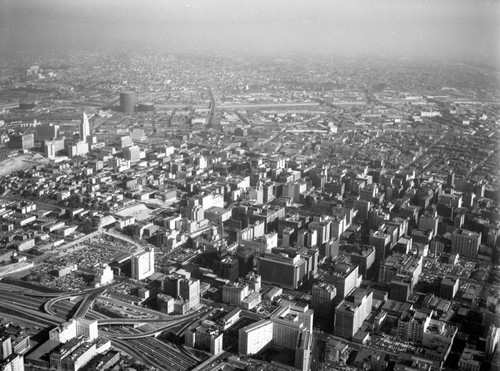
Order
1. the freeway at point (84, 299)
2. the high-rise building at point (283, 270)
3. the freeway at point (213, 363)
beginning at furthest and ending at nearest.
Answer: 1. the high-rise building at point (283, 270)
2. the freeway at point (84, 299)
3. the freeway at point (213, 363)

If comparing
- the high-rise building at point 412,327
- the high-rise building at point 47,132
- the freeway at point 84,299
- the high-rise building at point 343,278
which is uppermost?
the high-rise building at point 47,132

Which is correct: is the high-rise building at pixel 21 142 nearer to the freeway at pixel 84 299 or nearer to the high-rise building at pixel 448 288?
the freeway at pixel 84 299

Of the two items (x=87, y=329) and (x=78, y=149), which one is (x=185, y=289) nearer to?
(x=87, y=329)

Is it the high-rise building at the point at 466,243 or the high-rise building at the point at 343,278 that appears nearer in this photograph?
the high-rise building at the point at 343,278

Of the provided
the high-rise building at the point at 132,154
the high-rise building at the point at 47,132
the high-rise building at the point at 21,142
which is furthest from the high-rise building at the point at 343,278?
the high-rise building at the point at 47,132

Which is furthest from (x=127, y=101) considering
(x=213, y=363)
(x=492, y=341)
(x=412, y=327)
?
(x=492, y=341)

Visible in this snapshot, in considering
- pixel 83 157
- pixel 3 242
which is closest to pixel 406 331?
pixel 3 242
